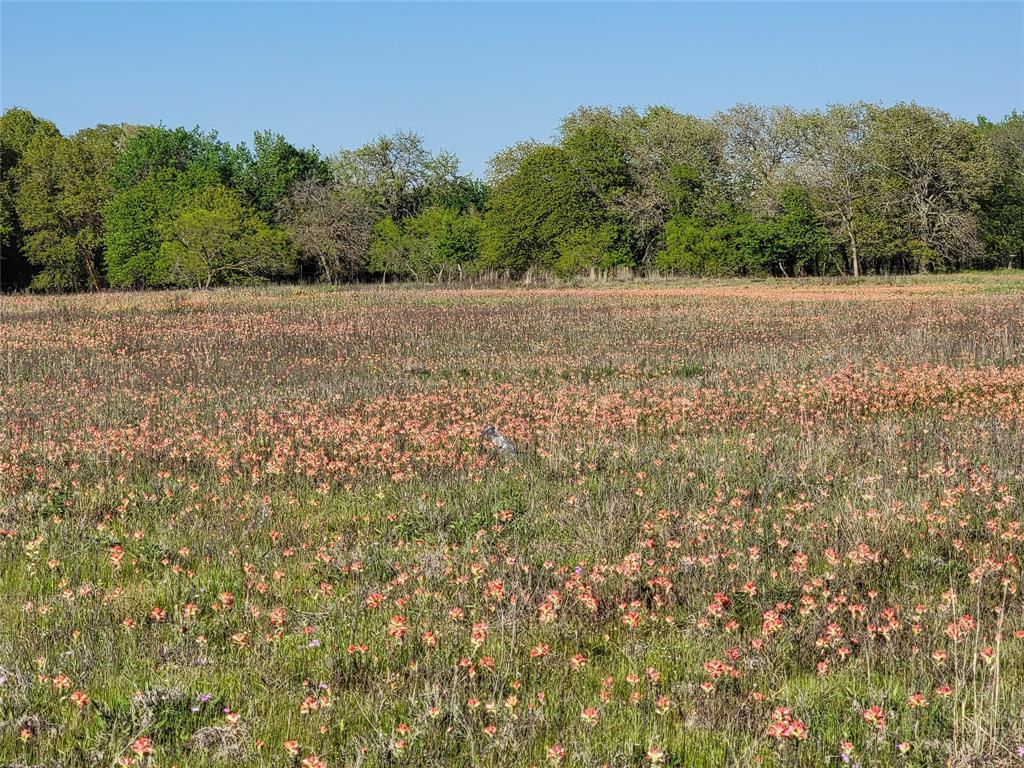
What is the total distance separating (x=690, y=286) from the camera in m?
55.2

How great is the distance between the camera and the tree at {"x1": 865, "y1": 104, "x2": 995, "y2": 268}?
221 feet

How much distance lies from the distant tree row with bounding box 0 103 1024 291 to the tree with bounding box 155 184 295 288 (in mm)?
150

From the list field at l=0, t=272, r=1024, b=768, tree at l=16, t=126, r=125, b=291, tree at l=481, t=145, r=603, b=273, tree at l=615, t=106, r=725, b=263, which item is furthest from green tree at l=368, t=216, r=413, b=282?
field at l=0, t=272, r=1024, b=768

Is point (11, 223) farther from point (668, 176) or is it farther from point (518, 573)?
point (518, 573)

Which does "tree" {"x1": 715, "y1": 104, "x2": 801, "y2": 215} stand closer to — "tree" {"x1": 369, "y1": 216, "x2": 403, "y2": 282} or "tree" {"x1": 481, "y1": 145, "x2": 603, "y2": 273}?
"tree" {"x1": 481, "y1": 145, "x2": 603, "y2": 273}

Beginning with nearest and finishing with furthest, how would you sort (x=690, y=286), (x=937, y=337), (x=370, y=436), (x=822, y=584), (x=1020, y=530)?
(x=822, y=584) < (x=1020, y=530) < (x=370, y=436) < (x=937, y=337) < (x=690, y=286)

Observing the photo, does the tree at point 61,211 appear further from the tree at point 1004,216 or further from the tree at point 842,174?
the tree at point 1004,216

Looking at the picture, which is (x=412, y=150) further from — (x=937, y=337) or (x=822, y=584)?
(x=822, y=584)

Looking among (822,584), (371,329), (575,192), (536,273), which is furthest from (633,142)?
(822,584)

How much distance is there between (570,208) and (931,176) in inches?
1085

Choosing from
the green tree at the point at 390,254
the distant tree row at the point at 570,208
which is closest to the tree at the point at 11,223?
the distant tree row at the point at 570,208

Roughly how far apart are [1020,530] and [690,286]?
1948 inches

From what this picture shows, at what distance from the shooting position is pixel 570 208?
2881 inches

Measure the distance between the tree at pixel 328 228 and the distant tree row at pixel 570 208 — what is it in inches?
6.8
